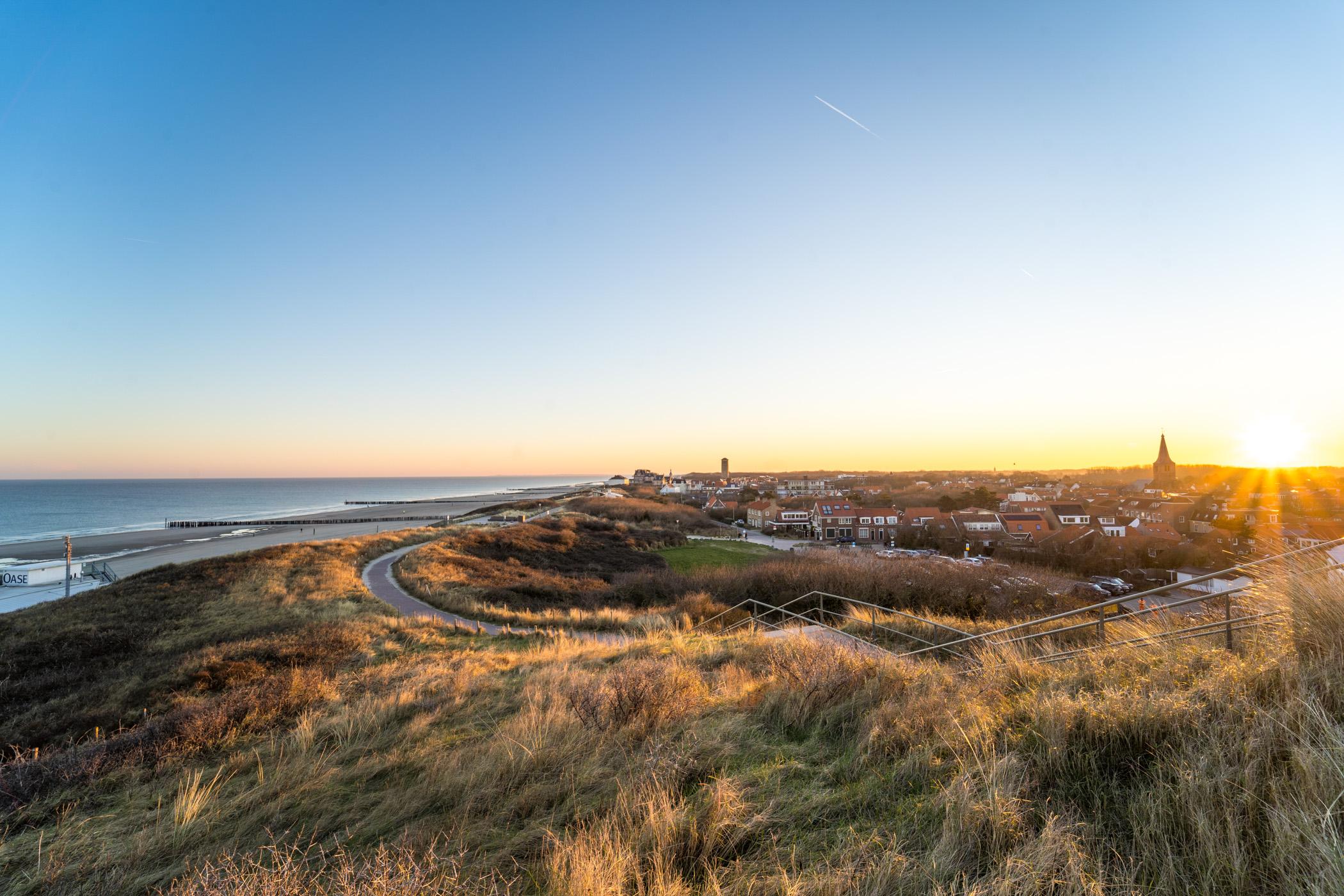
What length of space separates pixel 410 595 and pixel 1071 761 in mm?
24695

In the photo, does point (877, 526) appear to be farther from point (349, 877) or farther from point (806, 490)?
point (349, 877)

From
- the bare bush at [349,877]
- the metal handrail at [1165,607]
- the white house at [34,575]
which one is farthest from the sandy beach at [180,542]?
the metal handrail at [1165,607]

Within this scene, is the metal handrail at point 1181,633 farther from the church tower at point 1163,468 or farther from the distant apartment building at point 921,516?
the church tower at point 1163,468

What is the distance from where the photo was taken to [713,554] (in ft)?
151

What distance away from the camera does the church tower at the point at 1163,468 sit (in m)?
77.6

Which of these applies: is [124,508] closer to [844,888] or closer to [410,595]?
[410,595]

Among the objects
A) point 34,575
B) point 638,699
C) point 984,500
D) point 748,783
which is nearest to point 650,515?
point 984,500

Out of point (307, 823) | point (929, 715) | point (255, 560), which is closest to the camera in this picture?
point (307, 823)

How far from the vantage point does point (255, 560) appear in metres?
27.8

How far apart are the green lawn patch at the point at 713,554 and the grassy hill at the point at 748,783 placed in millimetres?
29802

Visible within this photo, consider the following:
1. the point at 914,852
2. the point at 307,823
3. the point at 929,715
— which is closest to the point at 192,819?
the point at 307,823

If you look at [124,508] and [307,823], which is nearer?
[307,823]

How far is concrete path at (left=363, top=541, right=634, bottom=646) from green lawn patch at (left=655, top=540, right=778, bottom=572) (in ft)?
60.0

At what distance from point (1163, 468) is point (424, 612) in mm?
105131
